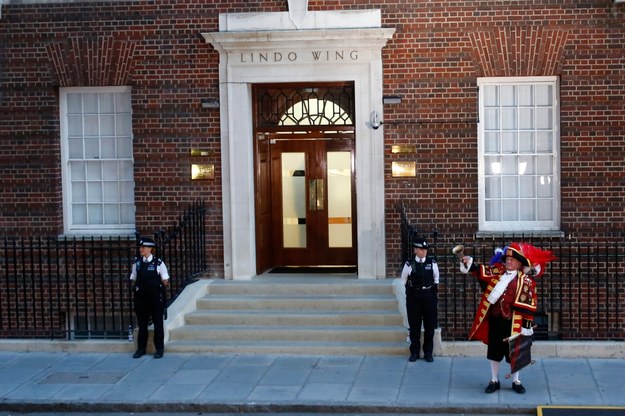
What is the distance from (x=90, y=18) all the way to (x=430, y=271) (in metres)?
6.67

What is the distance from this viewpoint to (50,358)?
13.2m

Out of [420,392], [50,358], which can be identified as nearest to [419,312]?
[420,392]

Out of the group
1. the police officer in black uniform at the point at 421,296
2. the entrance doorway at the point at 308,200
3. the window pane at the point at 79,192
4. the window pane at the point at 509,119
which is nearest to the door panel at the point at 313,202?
the entrance doorway at the point at 308,200

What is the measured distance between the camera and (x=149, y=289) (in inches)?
508

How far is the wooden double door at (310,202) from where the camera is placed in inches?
640

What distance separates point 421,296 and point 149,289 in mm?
3526

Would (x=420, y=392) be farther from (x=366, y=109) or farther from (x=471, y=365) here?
(x=366, y=109)

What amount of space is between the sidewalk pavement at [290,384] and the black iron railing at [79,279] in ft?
5.71

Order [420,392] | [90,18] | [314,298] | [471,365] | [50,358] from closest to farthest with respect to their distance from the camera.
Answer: [420,392] → [471,365] → [50,358] → [314,298] → [90,18]

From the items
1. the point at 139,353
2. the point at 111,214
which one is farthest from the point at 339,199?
the point at 139,353

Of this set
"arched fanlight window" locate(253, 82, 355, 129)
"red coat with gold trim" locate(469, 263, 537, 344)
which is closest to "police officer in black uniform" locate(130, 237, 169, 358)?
"arched fanlight window" locate(253, 82, 355, 129)

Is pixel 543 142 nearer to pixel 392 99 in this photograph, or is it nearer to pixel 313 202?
pixel 392 99

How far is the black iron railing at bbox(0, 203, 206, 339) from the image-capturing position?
48.4 feet

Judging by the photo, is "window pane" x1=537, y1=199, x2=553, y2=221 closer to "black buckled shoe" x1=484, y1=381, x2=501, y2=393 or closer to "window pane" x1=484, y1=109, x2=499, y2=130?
"window pane" x1=484, y1=109, x2=499, y2=130
